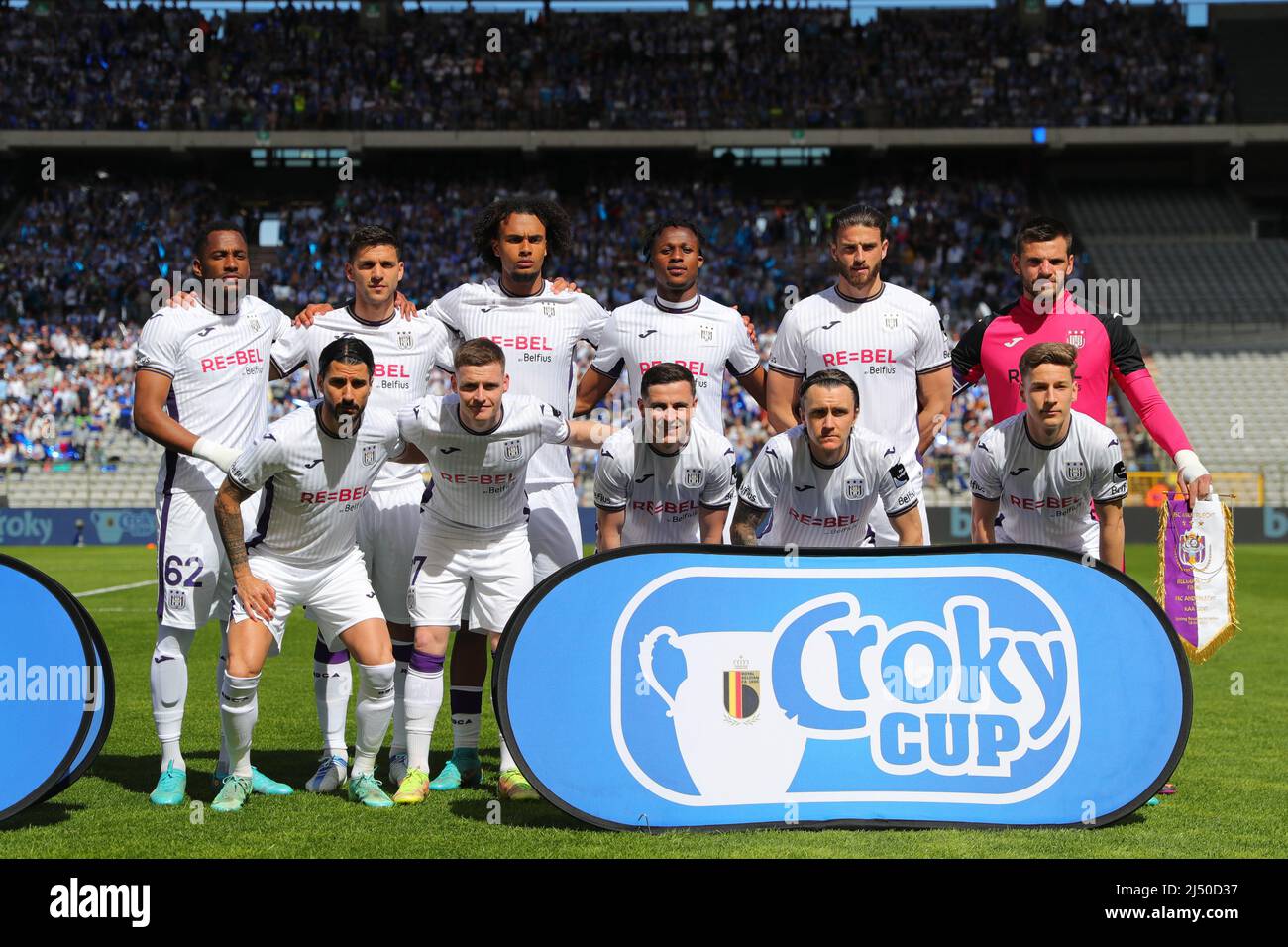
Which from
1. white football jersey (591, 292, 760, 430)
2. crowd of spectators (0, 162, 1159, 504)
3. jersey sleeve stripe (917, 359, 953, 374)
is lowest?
jersey sleeve stripe (917, 359, 953, 374)

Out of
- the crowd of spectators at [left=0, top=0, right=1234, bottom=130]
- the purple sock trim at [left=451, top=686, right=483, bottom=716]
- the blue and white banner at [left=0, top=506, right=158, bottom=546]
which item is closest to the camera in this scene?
the purple sock trim at [left=451, top=686, right=483, bottom=716]

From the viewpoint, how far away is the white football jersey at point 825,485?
574 cm

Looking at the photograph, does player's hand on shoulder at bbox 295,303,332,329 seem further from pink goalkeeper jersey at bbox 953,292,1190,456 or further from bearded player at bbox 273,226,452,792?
pink goalkeeper jersey at bbox 953,292,1190,456

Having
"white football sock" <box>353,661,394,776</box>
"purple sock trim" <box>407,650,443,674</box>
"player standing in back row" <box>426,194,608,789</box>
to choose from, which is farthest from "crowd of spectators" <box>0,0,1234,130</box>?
"white football sock" <box>353,661,394,776</box>

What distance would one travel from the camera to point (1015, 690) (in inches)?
198

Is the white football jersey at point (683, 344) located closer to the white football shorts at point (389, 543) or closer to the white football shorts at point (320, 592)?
the white football shorts at point (389, 543)

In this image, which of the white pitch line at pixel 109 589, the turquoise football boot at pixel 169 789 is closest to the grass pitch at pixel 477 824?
the turquoise football boot at pixel 169 789

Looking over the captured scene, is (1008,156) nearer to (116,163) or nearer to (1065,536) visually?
(116,163)

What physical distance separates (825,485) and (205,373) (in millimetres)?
2859

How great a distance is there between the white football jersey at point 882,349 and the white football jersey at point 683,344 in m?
0.34

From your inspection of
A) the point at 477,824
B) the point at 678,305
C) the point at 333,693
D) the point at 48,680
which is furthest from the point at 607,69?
the point at 477,824

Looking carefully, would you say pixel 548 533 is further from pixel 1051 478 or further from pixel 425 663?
pixel 1051 478

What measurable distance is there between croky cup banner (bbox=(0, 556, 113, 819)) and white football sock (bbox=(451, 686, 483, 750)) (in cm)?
161

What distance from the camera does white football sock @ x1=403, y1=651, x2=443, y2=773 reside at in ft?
19.2
